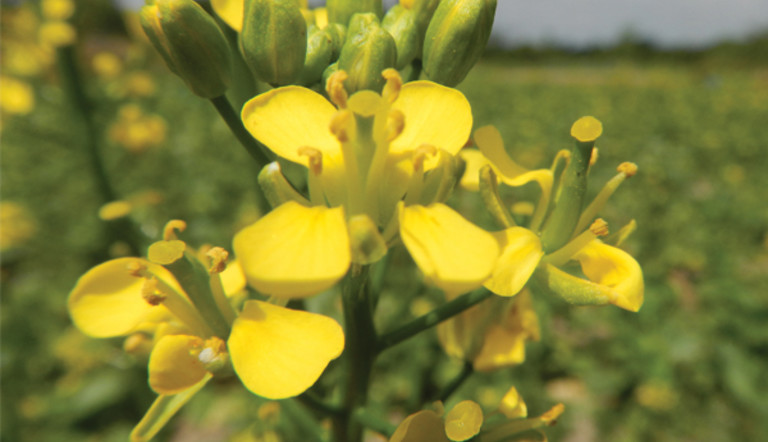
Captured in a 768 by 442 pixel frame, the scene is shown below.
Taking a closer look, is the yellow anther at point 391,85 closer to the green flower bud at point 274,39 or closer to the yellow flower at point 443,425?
the green flower bud at point 274,39

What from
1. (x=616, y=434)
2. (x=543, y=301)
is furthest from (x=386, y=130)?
(x=543, y=301)

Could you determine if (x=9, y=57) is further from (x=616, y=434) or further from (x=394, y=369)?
(x=616, y=434)

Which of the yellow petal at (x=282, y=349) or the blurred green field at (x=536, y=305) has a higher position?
the yellow petal at (x=282, y=349)

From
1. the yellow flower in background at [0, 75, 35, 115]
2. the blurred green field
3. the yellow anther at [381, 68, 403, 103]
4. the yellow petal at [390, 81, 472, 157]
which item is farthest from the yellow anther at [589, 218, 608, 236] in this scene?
the yellow flower in background at [0, 75, 35, 115]

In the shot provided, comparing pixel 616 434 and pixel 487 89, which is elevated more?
pixel 616 434

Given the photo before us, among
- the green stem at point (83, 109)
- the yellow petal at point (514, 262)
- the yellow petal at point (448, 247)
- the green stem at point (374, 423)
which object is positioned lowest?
the green stem at point (83, 109)

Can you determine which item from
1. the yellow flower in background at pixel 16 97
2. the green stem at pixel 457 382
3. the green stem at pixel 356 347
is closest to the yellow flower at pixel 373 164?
the green stem at pixel 356 347
